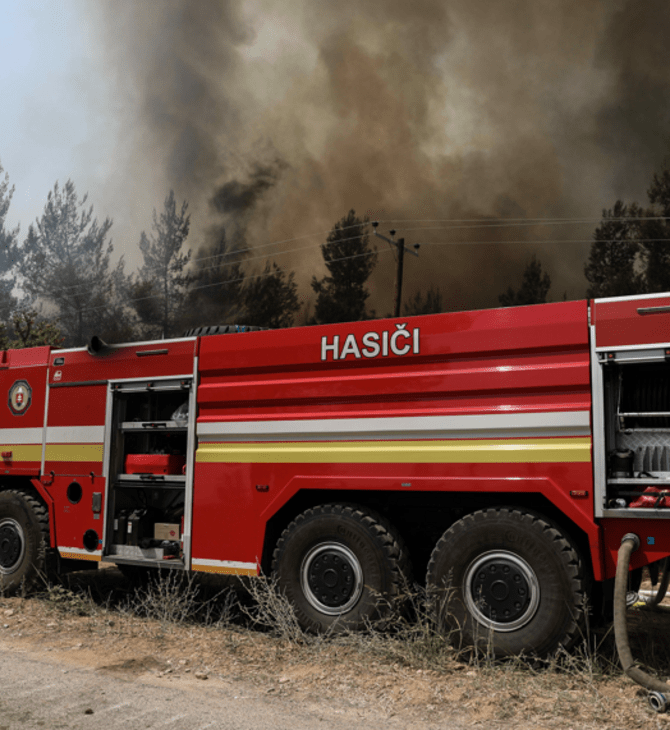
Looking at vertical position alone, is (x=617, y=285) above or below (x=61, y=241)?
below

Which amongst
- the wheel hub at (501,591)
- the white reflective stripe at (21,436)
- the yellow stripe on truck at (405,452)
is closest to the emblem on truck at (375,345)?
the yellow stripe on truck at (405,452)

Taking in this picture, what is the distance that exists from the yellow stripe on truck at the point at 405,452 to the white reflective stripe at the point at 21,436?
242 cm

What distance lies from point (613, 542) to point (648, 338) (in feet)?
4.68

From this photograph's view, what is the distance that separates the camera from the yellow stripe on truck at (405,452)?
16.9 feet

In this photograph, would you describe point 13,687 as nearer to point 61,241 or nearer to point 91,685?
point 91,685

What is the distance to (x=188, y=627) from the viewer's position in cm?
663

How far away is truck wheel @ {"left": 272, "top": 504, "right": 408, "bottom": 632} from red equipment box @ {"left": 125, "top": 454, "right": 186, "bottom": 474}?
1565 millimetres

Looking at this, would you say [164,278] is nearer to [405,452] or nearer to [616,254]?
[616,254]

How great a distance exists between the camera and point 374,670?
200 inches

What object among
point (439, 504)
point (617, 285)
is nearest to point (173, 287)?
point (617, 285)

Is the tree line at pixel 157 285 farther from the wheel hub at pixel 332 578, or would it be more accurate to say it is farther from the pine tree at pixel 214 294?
the wheel hub at pixel 332 578

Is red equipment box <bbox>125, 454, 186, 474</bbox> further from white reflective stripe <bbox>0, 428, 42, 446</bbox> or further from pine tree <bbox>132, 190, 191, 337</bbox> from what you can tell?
pine tree <bbox>132, 190, 191, 337</bbox>

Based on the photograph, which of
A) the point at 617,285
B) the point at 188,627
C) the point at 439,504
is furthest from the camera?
the point at 617,285

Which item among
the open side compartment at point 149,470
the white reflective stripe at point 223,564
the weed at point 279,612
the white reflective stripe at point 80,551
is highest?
the open side compartment at point 149,470
